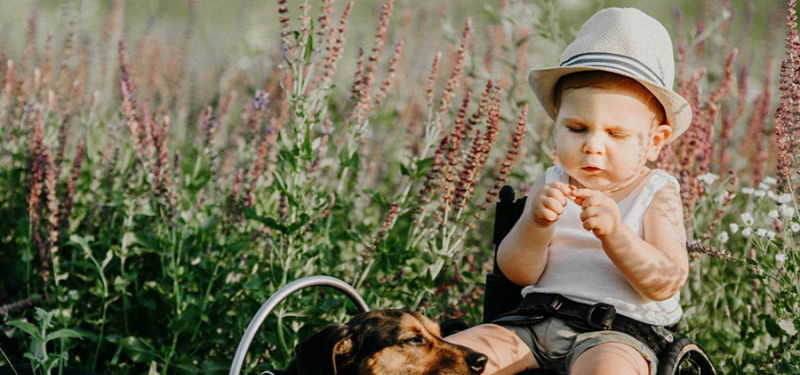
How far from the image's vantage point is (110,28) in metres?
5.78

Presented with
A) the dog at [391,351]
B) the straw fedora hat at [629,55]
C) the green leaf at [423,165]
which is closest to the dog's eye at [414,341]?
the dog at [391,351]

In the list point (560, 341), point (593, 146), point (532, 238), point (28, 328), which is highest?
point (593, 146)

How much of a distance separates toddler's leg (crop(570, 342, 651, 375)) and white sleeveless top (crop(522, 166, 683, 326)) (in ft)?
0.57

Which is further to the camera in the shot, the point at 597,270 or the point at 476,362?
the point at 597,270

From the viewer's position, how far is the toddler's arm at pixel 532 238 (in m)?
2.48

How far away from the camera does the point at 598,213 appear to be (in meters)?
2.43

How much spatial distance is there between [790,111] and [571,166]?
78 centimetres

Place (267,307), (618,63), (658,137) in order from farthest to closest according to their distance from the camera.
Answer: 1. (658,137)
2. (618,63)
3. (267,307)

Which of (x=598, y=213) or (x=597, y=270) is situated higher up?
(x=598, y=213)

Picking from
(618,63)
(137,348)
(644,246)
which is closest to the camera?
(644,246)

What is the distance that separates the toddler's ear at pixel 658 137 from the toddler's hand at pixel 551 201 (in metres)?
0.39

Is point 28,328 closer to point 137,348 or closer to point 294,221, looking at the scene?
point 137,348

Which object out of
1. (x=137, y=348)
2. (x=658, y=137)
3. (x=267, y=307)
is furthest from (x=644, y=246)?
(x=137, y=348)

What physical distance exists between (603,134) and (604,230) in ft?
1.04
